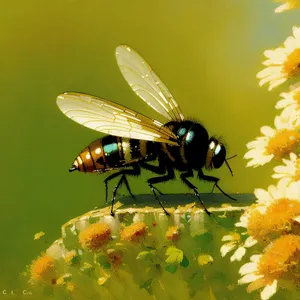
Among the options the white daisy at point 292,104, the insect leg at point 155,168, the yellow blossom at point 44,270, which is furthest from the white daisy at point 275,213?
the yellow blossom at point 44,270

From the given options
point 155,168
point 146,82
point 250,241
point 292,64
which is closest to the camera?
point 250,241

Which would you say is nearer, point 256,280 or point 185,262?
point 256,280

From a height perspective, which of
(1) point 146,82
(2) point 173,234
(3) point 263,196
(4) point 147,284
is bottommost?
(4) point 147,284

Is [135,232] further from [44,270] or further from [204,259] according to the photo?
[44,270]

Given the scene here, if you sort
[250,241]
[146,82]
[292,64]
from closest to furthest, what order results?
1. [250,241]
2. [292,64]
3. [146,82]

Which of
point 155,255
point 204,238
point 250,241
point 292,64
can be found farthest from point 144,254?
point 292,64

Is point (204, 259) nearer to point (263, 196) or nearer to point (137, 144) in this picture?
point (263, 196)

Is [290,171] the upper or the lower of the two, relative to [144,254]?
upper
